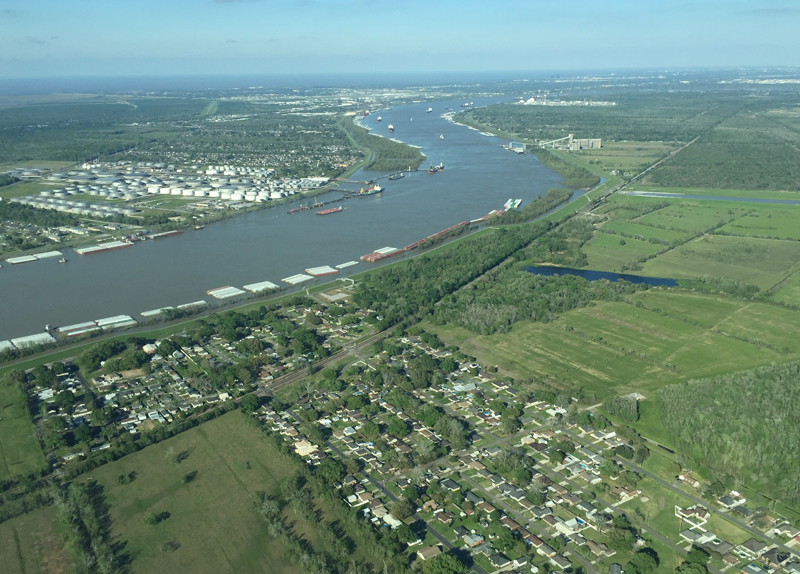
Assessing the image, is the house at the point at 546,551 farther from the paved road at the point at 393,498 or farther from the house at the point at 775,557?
the house at the point at 775,557

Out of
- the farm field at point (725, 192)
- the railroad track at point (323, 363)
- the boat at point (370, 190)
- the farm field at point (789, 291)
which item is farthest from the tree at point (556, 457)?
the farm field at point (725, 192)

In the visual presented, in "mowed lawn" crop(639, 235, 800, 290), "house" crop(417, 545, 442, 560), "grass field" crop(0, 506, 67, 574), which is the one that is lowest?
"grass field" crop(0, 506, 67, 574)

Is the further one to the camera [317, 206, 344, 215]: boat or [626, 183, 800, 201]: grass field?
[626, 183, 800, 201]: grass field

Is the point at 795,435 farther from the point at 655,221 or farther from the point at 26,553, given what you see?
the point at 655,221

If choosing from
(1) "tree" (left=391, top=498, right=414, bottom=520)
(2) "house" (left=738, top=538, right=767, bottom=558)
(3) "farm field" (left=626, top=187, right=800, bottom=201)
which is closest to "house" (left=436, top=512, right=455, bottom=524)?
(1) "tree" (left=391, top=498, right=414, bottom=520)

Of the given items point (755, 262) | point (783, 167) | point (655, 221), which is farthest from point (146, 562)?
point (783, 167)

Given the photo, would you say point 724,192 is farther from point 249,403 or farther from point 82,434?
point 82,434

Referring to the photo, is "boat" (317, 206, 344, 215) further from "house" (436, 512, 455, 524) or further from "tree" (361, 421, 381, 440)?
"house" (436, 512, 455, 524)

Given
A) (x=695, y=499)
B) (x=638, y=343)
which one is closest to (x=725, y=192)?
(x=638, y=343)
